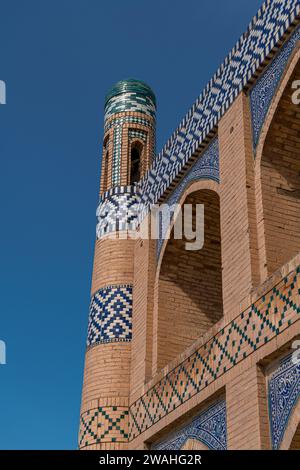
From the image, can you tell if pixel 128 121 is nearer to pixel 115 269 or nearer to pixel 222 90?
pixel 115 269

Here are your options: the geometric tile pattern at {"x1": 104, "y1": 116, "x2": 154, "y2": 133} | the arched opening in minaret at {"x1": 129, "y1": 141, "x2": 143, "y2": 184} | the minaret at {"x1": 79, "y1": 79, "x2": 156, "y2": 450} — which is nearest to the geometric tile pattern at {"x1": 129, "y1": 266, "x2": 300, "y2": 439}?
the minaret at {"x1": 79, "y1": 79, "x2": 156, "y2": 450}

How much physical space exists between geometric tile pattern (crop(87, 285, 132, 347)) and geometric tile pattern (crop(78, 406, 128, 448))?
2.16 feet

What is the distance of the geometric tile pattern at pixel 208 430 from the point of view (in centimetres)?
497

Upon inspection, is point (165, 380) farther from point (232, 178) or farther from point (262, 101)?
point (262, 101)

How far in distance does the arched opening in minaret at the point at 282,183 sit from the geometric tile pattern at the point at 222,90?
47 cm

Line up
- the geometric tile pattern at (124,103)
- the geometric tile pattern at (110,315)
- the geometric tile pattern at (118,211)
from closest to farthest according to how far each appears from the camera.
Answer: the geometric tile pattern at (110,315) < the geometric tile pattern at (118,211) < the geometric tile pattern at (124,103)

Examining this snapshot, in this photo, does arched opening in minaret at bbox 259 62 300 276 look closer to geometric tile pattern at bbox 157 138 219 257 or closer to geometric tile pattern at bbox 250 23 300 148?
geometric tile pattern at bbox 250 23 300 148

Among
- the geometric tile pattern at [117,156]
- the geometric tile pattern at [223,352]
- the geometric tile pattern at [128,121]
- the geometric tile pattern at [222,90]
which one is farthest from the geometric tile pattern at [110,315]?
the geometric tile pattern at [128,121]

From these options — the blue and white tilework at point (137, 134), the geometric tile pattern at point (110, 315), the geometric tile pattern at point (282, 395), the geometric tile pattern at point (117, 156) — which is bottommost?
the geometric tile pattern at point (282, 395)

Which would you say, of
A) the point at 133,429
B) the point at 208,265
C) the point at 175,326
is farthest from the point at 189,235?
the point at 133,429

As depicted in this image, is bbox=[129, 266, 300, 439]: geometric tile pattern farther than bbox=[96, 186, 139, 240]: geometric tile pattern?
No

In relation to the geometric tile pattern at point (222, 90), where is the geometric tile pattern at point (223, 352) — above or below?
below

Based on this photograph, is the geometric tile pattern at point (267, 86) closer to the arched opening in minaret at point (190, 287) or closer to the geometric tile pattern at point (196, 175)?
the geometric tile pattern at point (196, 175)

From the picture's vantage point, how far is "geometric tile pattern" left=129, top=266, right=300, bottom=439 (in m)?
4.49
